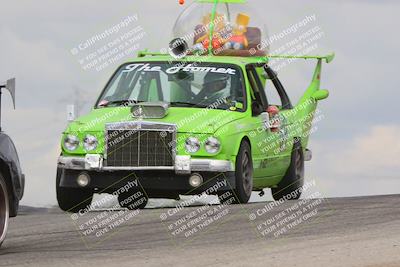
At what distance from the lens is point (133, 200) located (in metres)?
19.2

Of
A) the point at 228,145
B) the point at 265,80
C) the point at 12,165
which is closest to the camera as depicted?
the point at 12,165

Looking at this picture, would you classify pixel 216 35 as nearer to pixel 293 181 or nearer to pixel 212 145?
pixel 293 181

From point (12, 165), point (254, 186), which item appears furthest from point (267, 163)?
point (12, 165)

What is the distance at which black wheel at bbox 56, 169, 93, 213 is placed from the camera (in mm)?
17422

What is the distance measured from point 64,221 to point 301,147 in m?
6.41

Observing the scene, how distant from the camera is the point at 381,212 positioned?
15.3 metres

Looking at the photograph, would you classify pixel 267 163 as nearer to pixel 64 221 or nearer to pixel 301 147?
pixel 301 147

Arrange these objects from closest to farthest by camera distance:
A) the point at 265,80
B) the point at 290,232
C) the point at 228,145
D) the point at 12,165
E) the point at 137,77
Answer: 1. the point at 12,165
2. the point at 290,232
3. the point at 228,145
4. the point at 137,77
5. the point at 265,80

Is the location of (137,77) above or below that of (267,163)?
above

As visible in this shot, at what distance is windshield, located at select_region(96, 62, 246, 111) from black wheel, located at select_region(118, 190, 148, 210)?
1.41 meters

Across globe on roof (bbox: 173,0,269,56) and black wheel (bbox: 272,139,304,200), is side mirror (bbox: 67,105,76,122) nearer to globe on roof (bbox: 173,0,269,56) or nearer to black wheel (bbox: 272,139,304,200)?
globe on roof (bbox: 173,0,269,56)

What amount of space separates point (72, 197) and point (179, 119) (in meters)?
1.87

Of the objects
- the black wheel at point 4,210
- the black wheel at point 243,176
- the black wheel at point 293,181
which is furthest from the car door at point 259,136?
the black wheel at point 4,210

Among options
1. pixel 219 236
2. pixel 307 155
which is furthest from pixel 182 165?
pixel 307 155
